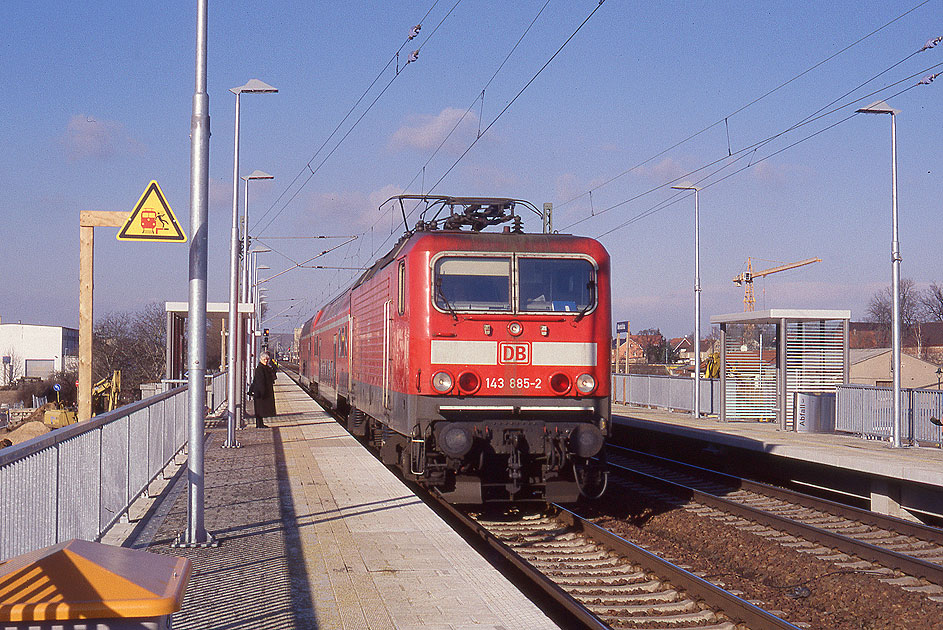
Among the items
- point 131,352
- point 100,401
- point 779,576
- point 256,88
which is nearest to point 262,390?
point 256,88

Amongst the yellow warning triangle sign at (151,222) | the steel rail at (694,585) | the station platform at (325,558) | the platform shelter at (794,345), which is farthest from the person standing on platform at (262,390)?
the yellow warning triangle sign at (151,222)

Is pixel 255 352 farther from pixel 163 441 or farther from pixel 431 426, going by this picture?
pixel 431 426

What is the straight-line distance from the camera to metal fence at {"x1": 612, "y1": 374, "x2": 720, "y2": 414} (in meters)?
27.0

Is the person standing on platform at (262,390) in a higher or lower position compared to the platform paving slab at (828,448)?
higher

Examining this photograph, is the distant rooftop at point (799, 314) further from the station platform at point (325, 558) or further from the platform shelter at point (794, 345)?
the station platform at point (325, 558)

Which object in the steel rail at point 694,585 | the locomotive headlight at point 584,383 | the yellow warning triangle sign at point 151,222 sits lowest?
the steel rail at point 694,585

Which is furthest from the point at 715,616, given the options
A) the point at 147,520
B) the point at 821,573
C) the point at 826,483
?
the point at 826,483

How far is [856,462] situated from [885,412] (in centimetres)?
677

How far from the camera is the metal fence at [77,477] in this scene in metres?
5.64

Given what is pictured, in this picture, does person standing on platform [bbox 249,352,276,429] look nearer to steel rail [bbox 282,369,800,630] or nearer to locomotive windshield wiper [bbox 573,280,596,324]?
steel rail [bbox 282,369,800,630]

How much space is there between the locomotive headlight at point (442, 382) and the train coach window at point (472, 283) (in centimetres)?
78

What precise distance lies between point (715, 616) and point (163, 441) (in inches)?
325

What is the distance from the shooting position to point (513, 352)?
36.0ft

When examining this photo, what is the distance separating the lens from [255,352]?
1703 inches
